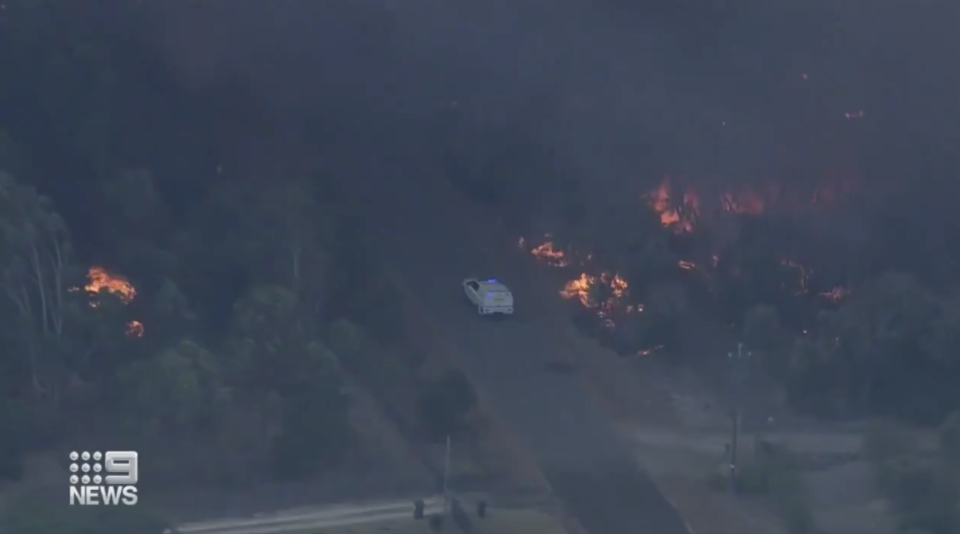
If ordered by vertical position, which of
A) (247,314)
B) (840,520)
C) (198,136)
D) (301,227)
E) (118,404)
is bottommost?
(840,520)

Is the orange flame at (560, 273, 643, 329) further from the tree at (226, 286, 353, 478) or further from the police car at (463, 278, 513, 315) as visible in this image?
the tree at (226, 286, 353, 478)

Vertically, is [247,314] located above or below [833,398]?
above

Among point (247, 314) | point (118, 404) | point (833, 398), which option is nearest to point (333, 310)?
point (247, 314)

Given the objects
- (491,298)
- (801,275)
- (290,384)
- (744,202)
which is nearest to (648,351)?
(491,298)

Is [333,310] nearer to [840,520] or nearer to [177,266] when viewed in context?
[177,266]

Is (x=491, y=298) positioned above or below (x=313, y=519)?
above

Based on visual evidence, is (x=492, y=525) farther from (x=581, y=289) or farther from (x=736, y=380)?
(x=581, y=289)

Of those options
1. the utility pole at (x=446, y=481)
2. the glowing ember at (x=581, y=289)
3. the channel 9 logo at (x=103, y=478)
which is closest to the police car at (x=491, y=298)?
the glowing ember at (x=581, y=289)

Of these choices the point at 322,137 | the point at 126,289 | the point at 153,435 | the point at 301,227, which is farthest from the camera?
the point at 322,137
